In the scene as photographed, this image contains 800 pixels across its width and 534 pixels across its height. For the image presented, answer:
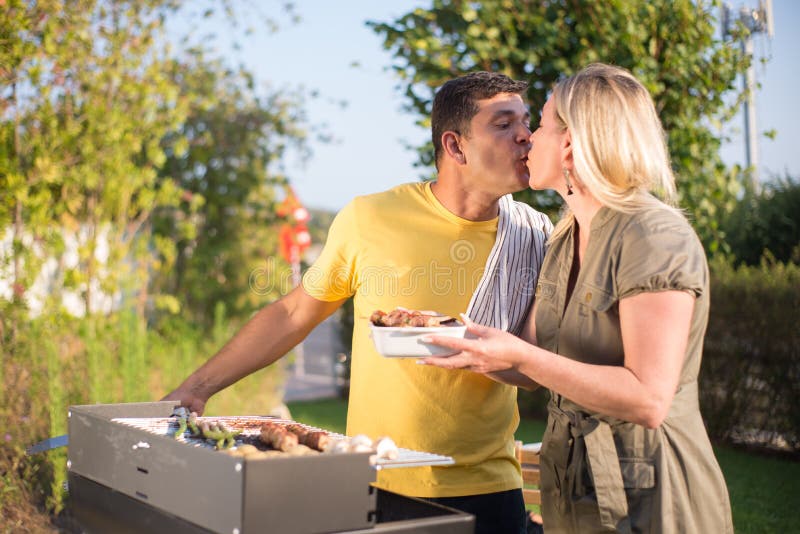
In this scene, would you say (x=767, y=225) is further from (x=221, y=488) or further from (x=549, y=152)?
(x=221, y=488)

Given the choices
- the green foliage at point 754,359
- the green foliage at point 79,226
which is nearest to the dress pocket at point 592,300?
the green foliage at point 79,226

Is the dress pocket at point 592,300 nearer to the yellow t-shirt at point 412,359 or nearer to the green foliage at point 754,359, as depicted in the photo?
the yellow t-shirt at point 412,359

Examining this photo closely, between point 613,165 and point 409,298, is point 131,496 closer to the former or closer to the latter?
point 409,298

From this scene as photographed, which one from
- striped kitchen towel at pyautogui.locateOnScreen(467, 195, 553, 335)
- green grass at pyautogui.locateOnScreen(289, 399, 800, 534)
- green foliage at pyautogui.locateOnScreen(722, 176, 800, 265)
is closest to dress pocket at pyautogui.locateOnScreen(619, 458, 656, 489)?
striped kitchen towel at pyautogui.locateOnScreen(467, 195, 553, 335)

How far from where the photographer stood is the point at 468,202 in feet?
8.93

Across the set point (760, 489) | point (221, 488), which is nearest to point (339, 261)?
point (221, 488)

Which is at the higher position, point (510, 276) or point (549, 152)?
point (549, 152)

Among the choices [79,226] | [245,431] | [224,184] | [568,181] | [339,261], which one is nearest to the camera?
[245,431]

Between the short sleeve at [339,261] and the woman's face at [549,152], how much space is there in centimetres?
67

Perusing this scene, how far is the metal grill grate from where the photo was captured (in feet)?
5.77

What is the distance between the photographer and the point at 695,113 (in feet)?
21.0

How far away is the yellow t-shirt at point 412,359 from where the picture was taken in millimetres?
2494

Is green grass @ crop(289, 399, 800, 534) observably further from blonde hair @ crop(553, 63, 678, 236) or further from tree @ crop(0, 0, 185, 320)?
blonde hair @ crop(553, 63, 678, 236)

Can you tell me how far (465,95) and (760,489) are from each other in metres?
5.05
